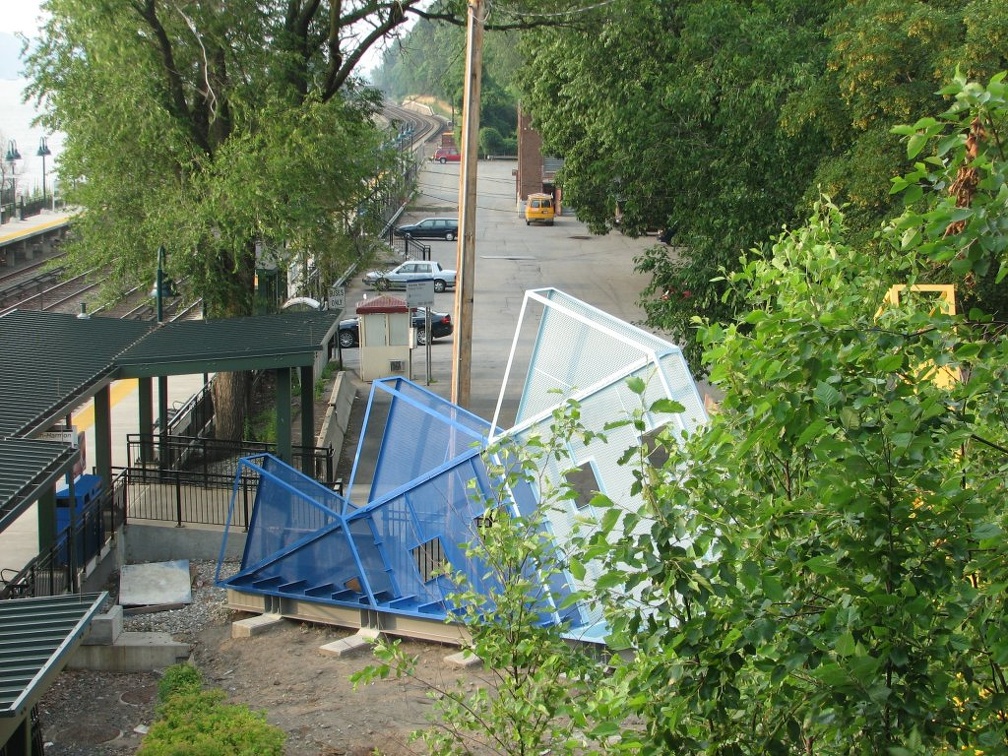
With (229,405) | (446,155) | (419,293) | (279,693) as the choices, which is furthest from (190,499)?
(446,155)

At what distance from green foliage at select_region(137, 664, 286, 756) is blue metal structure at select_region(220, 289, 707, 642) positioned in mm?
2486

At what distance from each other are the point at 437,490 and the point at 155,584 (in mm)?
4956

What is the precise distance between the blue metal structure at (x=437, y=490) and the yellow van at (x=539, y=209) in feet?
158

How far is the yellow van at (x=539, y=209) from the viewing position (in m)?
63.4

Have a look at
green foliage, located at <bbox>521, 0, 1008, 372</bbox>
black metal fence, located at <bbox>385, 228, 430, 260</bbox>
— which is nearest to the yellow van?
black metal fence, located at <bbox>385, 228, 430, 260</bbox>

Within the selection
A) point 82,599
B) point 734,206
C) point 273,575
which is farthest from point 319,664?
point 734,206

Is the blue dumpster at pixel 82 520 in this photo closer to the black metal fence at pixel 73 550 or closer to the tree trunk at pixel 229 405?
the black metal fence at pixel 73 550

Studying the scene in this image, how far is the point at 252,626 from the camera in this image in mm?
14594

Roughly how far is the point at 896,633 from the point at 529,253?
50864 mm

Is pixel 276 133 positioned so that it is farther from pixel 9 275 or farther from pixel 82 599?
pixel 9 275

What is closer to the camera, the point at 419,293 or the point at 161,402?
the point at 161,402

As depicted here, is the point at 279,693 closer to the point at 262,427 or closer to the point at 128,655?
the point at 128,655

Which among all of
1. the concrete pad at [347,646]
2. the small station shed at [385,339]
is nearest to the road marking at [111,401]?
the small station shed at [385,339]

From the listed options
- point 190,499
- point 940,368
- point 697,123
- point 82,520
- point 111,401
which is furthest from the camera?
point 111,401
